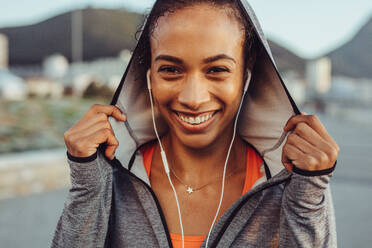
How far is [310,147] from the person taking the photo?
4.05 ft

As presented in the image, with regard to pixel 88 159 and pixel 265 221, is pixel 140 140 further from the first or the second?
pixel 265 221

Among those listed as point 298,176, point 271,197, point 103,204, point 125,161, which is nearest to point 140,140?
point 125,161

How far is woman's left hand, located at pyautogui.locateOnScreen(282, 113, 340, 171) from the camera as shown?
1.21m

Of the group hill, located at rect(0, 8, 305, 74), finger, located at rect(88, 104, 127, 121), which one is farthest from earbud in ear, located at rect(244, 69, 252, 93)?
hill, located at rect(0, 8, 305, 74)

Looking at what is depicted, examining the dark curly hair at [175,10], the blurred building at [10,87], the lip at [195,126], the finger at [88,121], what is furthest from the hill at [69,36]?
the lip at [195,126]

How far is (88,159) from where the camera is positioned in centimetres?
137

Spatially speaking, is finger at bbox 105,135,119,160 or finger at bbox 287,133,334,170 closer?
finger at bbox 287,133,334,170

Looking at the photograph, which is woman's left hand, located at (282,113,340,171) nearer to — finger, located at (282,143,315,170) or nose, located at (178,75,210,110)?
finger, located at (282,143,315,170)

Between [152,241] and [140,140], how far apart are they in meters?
0.54

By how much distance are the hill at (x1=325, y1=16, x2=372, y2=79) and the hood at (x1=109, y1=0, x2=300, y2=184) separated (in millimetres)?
71058

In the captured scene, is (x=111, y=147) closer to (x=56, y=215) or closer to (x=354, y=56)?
(x=56, y=215)

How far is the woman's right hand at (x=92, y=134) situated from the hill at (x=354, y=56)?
7151cm

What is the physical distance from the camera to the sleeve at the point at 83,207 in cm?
138

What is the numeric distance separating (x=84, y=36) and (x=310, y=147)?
66682 mm
